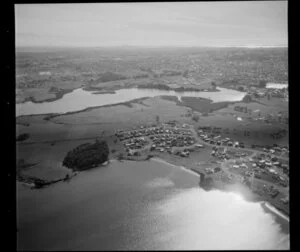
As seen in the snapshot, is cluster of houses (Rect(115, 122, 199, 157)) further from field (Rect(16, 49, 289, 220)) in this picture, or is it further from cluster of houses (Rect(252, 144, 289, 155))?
cluster of houses (Rect(252, 144, 289, 155))

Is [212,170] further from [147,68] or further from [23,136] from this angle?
[23,136]

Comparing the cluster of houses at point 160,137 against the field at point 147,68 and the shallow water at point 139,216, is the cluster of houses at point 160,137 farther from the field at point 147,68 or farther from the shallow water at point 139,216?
the field at point 147,68

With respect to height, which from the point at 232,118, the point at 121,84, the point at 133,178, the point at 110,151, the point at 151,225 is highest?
the point at 121,84

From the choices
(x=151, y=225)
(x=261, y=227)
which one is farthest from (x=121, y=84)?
(x=261, y=227)

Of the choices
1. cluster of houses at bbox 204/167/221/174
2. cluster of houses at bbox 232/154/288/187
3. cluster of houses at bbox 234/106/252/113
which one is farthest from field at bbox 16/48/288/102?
cluster of houses at bbox 204/167/221/174

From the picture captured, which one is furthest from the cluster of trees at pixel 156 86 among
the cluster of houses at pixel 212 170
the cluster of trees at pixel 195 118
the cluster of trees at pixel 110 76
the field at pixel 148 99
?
the cluster of houses at pixel 212 170

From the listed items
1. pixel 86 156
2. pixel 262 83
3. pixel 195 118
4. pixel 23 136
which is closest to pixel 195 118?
pixel 195 118
